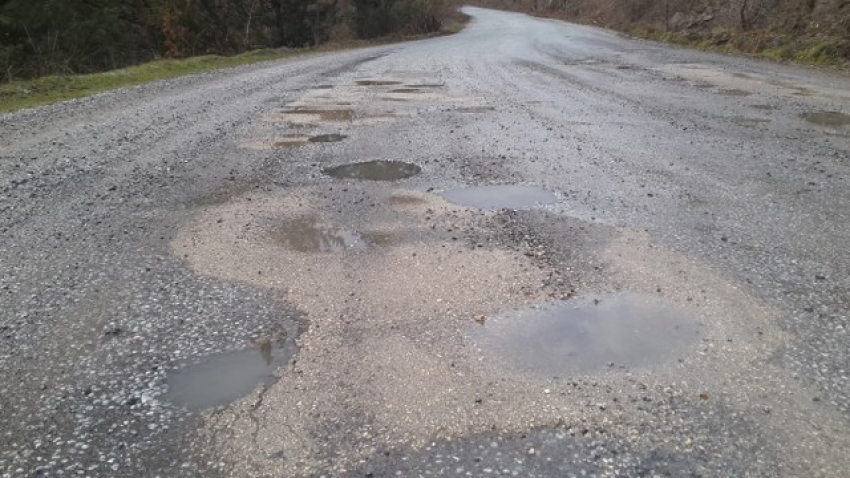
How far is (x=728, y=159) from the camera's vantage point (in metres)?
7.63

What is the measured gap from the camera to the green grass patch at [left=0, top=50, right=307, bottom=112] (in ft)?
41.4

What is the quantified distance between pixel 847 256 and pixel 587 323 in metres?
2.33

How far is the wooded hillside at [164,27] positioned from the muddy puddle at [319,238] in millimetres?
13293

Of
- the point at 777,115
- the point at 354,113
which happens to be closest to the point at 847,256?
the point at 777,115

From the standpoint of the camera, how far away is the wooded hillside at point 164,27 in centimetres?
2062

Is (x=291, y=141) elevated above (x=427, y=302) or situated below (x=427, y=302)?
above

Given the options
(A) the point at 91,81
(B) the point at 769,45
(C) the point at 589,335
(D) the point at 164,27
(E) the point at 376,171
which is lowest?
(C) the point at 589,335

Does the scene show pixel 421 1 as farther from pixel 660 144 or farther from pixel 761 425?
pixel 761 425

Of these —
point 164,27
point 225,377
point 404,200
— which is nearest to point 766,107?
point 404,200

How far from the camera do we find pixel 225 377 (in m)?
3.44

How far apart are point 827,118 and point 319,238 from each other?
8.13 metres

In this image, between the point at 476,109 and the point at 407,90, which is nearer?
the point at 476,109

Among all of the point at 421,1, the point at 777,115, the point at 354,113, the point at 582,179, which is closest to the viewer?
the point at 582,179

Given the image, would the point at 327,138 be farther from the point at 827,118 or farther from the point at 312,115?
the point at 827,118
